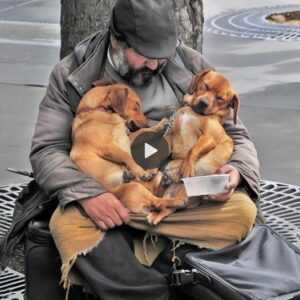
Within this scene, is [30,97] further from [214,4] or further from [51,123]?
[214,4]

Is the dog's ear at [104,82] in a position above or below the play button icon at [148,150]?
above

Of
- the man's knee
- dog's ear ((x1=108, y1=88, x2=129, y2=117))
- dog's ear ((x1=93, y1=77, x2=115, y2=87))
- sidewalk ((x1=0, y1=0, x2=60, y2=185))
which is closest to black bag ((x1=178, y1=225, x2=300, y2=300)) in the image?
the man's knee

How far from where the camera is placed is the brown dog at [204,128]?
3.29 metres

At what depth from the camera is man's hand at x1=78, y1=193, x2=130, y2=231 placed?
3.08 meters

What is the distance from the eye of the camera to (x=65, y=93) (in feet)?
11.4

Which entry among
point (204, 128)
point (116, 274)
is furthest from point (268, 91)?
point (116, 274)

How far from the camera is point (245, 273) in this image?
3037 mm

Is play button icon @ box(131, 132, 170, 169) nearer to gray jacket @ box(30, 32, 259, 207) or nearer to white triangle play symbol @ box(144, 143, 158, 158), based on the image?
white triangle play symbol @ box(144, 143, 158, 158)

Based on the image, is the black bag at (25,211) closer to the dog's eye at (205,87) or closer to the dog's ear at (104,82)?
the dog's ear at (104,82)

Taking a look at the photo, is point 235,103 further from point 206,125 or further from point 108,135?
point 108,135

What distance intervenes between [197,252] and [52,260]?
0.56 meters

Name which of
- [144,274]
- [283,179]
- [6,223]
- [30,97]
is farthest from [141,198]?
[30,97]

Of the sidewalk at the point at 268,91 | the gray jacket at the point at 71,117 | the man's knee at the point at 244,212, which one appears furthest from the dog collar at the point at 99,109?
the sidewalk at the point at 268,91

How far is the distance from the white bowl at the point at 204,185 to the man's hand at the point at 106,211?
9.2 inches
